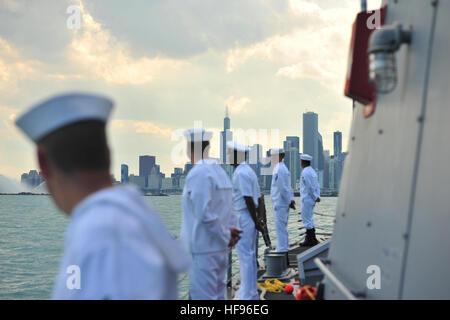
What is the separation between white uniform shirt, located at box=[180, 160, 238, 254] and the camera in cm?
407

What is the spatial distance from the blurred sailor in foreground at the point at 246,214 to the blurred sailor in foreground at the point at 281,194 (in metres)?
2.65

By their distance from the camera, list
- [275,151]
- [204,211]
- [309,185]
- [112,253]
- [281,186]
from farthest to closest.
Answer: [309,185]
[275,151]
[281,186]
[204,211]
[112,253]

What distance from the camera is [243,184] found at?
6.07 m

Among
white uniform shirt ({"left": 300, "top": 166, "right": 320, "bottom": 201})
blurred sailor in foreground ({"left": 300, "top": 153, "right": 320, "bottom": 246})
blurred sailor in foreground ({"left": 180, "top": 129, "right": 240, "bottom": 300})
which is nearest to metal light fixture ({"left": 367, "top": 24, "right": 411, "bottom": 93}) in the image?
blurred sailor in foreground ({"left": 180, "top": 129, "right": 240, "bottom": 300})

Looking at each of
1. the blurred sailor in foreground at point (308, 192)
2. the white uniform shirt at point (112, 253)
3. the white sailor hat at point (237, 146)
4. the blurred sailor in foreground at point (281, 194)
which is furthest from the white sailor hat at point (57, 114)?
the blurred sailor in foreground at point (308, 192)

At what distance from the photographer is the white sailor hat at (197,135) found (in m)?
4.34

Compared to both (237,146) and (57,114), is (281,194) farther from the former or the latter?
(57,114)

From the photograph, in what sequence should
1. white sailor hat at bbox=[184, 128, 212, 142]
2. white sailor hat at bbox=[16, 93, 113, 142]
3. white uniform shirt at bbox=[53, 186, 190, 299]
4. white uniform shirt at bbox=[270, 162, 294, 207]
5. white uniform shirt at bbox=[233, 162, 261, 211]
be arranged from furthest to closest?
white uniform shirt at bbox=[270, 162, 294, 207], white uniform shirt at bbox=[233, 162, 261, 211], white sailor hat at bbox=[184, 128, 212, 142], white sailor hat at bbox=[16, 93, 113, 142], white uniform shirt at bbox=[53, 186, 190, 299]

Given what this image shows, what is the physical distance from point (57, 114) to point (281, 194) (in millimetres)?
8086

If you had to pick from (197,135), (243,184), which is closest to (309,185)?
(243,184)

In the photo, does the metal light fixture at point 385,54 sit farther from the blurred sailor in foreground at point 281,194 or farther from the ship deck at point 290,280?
the blurred sailor in foreground at point 281,194

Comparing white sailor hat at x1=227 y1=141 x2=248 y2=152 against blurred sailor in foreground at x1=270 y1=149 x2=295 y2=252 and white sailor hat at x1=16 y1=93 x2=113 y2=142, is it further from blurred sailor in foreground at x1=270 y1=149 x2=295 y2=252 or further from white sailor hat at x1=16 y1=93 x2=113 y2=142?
white sailor hat at x1=16 y1=93 x2=113 y2=142

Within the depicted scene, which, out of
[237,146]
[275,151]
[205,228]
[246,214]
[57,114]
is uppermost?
[57,114]
